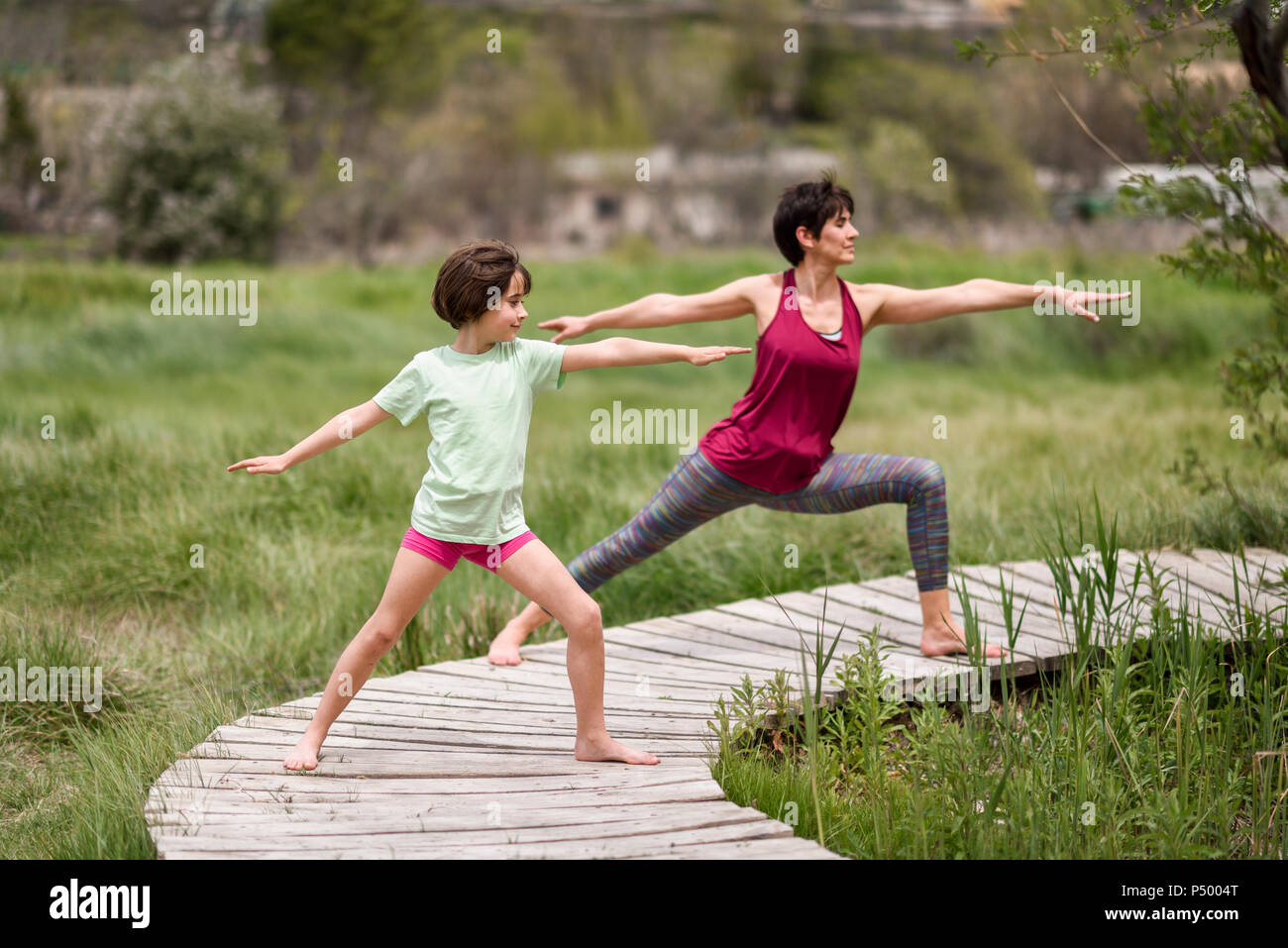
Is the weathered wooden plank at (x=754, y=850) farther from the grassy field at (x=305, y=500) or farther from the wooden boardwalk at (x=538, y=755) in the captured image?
the grassy field at (x=305, y=500)

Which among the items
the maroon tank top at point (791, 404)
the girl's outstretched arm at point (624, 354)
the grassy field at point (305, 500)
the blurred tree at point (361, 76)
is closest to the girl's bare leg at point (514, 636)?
the grassy field at point (305, 500)

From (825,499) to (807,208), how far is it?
1062 mm

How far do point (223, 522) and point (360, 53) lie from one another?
845 inches

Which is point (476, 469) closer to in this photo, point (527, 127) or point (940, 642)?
point (940, 642)

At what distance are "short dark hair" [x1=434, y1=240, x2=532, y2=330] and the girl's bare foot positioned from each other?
157cm

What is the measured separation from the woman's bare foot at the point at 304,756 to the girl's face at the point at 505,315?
49.9 inches

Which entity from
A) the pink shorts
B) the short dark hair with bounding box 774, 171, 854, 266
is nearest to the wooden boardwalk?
the pink shorts

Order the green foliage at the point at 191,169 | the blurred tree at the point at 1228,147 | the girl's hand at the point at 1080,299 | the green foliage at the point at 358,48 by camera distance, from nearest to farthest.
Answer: the blurred tree at the point at 1228,147
the girl's hand at the point at 1080,299
the green foliage at the point at 191,169
the green foliage at the point at 358,48

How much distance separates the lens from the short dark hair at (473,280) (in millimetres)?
3844

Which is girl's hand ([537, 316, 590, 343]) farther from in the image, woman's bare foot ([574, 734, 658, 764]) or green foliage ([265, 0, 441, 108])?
green foliage ([265, 0, 441, 108])

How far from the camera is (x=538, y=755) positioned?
160 inches

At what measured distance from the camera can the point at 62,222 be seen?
20938 mm

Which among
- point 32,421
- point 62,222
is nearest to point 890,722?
point 32,421

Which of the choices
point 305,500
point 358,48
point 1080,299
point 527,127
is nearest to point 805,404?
point 1080,299
